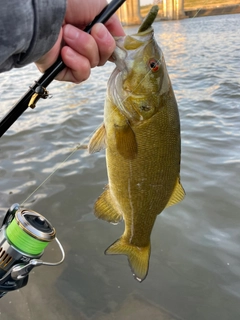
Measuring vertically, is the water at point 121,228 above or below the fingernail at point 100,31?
below

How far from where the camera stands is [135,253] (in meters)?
2.14

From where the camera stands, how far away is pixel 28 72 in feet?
38.7

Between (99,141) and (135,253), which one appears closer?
(99,141)

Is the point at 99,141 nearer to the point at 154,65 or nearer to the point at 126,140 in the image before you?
the point at 126,140

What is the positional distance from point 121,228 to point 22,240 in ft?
6.33

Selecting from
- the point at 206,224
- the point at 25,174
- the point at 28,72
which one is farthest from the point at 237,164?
the point at 28,72

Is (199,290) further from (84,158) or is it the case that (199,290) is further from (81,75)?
(84,158)

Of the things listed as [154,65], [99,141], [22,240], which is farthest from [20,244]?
[154,65]

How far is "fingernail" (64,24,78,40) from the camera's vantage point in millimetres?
1549

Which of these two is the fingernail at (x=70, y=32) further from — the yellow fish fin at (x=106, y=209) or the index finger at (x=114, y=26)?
the yellow fish fin at (x=106, y=209)

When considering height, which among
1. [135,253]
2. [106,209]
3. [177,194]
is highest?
[177,194]

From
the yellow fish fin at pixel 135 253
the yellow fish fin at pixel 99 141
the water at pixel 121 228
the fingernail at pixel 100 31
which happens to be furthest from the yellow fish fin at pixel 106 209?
the water at pixel 121 228

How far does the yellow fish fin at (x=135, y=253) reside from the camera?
212 cm

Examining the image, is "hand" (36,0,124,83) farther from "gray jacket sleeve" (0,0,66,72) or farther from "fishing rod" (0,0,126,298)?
"gray jacket sleeve" (0,0,66,72)
